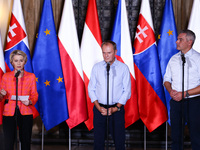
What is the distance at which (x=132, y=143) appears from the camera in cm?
517

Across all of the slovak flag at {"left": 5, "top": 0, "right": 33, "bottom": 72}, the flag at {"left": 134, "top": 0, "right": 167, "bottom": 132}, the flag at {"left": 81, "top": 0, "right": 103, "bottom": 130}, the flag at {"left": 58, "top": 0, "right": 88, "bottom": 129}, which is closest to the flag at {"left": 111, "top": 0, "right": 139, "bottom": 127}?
the flag at {"left": 134, "top": 0, "right": 167, "bottom": 132}

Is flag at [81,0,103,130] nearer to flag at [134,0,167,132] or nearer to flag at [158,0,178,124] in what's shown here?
flag at [134,0,167,132]

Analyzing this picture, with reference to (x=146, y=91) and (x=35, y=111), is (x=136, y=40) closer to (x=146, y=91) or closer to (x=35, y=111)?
(x=146, y=91)

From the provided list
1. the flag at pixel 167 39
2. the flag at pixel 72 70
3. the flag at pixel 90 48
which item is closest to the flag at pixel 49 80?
the flag at pixel 72 70

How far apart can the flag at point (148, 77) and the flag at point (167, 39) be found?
146 mm

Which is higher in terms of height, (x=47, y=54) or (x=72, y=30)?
(x=72, y=30)

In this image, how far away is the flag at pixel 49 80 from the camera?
13.7 feet

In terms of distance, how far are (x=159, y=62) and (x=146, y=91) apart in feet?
1.61

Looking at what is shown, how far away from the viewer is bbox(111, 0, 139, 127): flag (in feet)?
14.0

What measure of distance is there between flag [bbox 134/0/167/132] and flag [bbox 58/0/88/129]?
35.1 inches

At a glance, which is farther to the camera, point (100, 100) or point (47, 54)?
point (47, 54)

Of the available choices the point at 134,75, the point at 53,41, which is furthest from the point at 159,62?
the point at 53,41

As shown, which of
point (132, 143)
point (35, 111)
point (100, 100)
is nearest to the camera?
point (100, 100)

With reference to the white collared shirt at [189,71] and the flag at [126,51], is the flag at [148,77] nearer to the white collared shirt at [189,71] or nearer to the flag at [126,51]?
the flag at [126,51]
